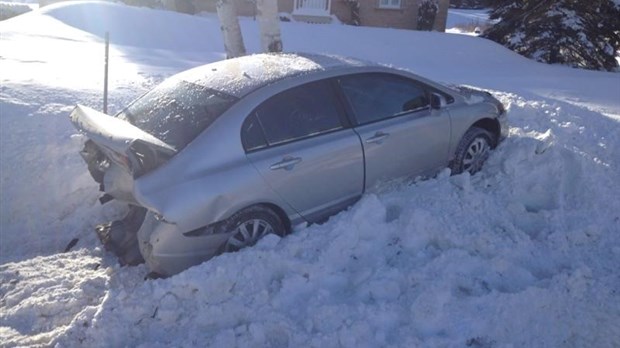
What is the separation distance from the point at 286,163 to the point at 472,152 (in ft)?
7.48

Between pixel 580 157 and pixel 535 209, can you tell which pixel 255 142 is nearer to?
pixel 535 209

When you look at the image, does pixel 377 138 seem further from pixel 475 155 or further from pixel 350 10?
pixel 350 10

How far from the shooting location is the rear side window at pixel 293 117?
14.9 feet

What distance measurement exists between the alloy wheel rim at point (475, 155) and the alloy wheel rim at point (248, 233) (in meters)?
2.37

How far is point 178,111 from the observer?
471 cm

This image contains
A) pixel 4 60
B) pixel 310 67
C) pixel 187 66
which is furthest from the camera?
pixel 187 66

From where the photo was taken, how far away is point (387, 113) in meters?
5.33

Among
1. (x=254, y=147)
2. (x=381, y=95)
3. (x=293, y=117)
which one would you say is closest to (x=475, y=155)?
(x=381, y=95)

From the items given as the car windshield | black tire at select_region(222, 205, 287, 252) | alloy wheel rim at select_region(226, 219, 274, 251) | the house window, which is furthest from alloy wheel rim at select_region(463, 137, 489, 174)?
the house window

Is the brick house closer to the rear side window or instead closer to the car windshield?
the car windshield

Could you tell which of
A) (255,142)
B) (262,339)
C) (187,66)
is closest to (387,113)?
(255,142)

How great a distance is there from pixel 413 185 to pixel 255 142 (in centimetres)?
166

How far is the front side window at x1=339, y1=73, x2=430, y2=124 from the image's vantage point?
5152 mm

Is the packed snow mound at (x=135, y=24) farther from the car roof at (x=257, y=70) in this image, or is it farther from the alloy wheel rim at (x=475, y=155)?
the alloy wheel rim at (x=475, y=155)
